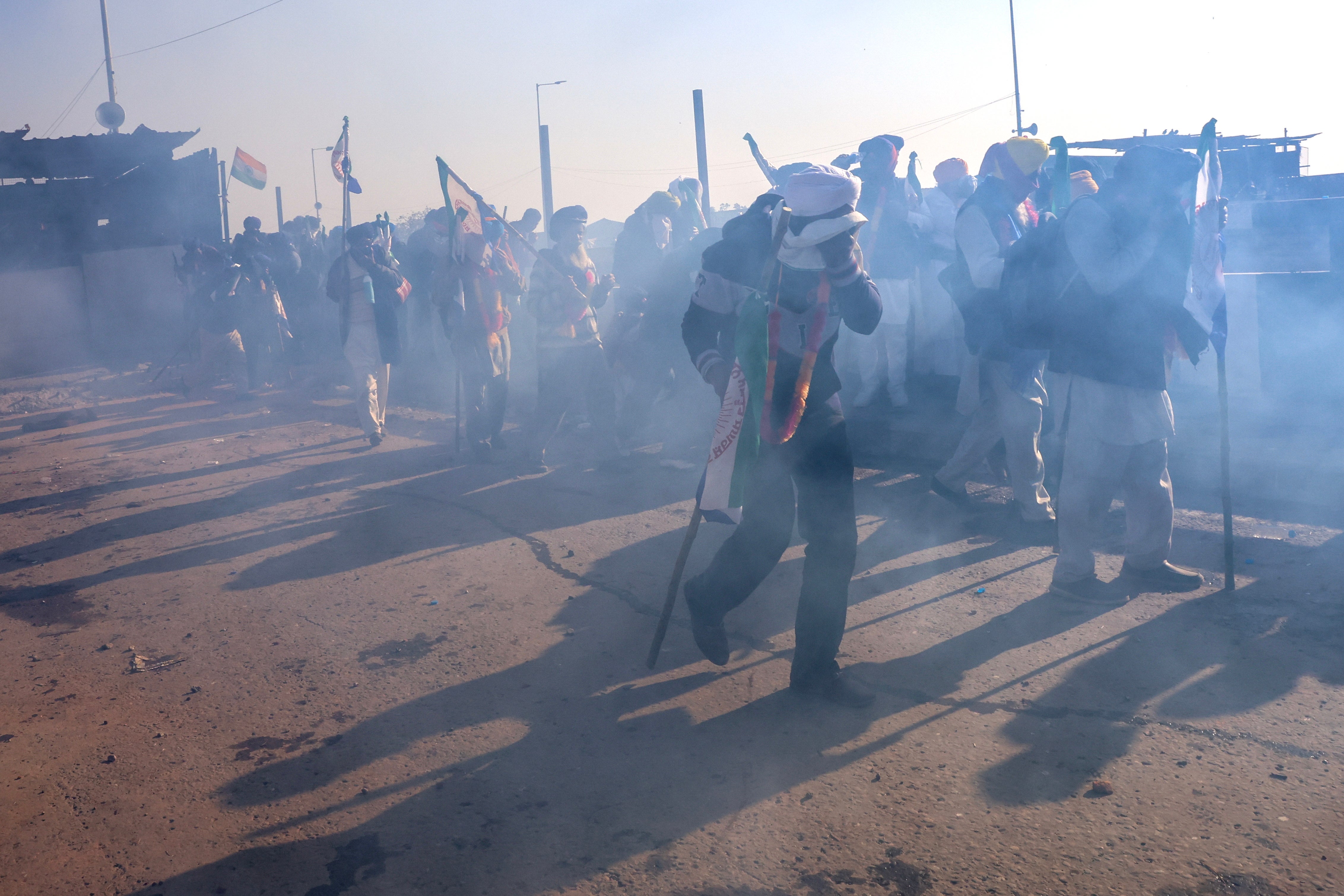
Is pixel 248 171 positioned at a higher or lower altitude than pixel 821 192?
higher

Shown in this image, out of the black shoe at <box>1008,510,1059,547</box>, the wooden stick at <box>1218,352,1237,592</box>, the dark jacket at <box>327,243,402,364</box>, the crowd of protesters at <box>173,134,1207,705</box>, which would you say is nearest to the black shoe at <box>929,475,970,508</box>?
the crowd of protesters at <box>173,134,1207,705</box>

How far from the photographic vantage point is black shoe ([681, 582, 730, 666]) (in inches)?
150

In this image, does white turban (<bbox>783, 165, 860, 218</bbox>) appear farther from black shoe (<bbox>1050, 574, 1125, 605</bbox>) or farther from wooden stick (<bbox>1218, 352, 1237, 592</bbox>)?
black shoe (<bbox>1050, 574, 1125, 605</bbox>)

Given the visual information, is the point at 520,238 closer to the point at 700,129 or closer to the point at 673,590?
the point at 673,590

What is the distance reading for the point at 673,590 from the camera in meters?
3.81

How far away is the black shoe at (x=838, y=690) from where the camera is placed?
141 inches

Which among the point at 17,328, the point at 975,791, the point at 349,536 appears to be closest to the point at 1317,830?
the point at 975,791

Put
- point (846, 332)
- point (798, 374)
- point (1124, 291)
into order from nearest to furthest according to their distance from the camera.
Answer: point (798, 374) → point (1124, 291) → point (846, 332)

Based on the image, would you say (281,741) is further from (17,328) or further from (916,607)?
(17,328)

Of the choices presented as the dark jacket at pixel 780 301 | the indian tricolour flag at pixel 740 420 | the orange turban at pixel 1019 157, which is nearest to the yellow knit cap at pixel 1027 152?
the orange turban at pixel 1019 157

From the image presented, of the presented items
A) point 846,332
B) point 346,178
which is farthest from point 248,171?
point 846,332

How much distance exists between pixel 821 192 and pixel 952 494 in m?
3.07

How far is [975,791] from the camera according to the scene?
298 cm

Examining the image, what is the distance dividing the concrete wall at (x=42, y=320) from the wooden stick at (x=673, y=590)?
62.2 ft
